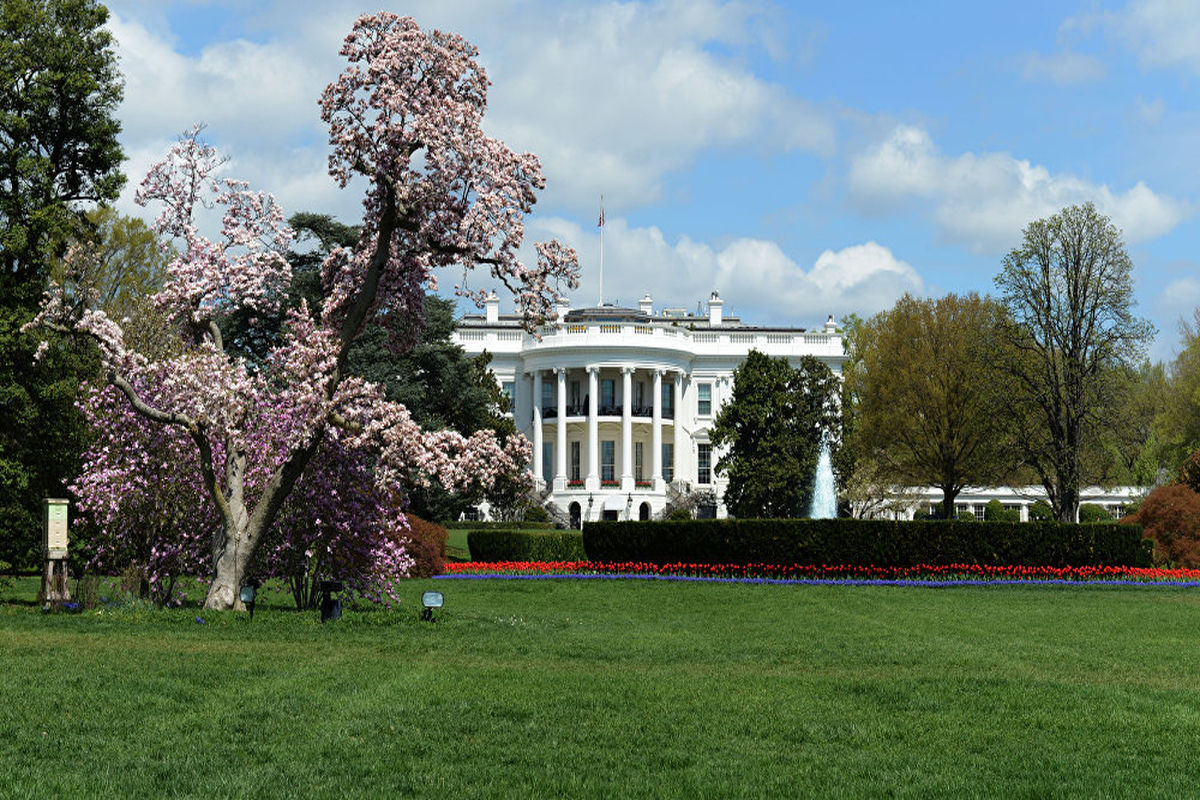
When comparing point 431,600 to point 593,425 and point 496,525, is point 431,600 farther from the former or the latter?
point 593,425

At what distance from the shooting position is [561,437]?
6794cm

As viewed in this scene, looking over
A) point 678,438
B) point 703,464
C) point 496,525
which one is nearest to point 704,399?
point 678,438

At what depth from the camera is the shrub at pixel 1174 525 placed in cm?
2850

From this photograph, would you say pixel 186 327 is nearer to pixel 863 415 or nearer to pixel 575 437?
pixel 863 415

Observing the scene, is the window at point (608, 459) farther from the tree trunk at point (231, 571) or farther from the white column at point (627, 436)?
the tree trunk at point (231, 571)

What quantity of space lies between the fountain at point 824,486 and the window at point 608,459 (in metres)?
21.6

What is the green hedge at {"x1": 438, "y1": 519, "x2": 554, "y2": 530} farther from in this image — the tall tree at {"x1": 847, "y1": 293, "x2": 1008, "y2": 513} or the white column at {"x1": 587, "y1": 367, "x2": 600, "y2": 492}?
the tall tree at {"x1": 847, "y1": 293, "x2": 1008, "y2": 513}

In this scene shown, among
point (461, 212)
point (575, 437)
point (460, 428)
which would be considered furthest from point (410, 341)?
point (575, 437)

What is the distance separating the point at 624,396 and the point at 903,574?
4370cm

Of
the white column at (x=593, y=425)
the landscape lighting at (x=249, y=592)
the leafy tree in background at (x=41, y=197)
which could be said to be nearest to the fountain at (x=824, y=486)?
the white column at (x=593, y=425)

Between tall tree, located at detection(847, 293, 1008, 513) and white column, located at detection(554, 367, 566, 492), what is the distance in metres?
23.0

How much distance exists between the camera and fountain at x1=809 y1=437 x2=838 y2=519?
1916 inches

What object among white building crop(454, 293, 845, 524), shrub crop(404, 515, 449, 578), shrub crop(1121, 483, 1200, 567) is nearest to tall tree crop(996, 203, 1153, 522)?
shrub crop(1121, 483, 1200, 567)

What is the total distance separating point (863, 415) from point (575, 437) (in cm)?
2606
